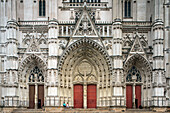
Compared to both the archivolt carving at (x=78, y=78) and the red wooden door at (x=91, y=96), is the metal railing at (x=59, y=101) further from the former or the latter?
the archivolt carving at (x=78, y=78)

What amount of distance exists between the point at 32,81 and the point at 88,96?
6.44 meters

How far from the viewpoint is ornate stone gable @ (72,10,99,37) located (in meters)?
30.4

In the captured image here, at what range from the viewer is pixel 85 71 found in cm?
3155

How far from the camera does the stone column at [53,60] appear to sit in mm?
28984

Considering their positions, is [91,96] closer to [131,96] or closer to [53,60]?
[131,96]

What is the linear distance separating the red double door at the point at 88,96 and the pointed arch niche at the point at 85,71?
0.16 metres

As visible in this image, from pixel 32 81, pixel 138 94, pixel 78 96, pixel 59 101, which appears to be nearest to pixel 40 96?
pixel 32 81

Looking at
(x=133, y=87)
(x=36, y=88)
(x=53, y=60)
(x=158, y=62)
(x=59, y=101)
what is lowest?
(x=59, y=101)

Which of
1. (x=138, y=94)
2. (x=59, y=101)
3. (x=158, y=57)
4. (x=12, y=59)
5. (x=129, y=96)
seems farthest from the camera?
(x=138, y=94)

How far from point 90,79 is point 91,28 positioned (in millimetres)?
5734

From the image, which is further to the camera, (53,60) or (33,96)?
(33,96)

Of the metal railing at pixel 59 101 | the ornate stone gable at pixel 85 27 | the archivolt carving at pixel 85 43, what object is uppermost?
the ornate stone gable at pixel 85 27

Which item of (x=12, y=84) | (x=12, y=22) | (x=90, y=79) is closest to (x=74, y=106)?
(x=90, y=79)

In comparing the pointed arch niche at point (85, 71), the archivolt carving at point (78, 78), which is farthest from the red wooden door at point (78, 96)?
the archivolt carving at point (78, 78)
